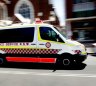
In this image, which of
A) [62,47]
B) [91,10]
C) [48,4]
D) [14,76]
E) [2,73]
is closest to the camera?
[14,76]

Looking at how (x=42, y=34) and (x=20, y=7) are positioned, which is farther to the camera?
(x=20, y=7)

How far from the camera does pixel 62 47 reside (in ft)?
46.4

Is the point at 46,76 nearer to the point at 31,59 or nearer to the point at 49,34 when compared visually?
the point at 31,59

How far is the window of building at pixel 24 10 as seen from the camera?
46.4 metres

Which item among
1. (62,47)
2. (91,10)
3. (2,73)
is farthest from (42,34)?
(91,10)

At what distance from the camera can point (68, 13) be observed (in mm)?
44562

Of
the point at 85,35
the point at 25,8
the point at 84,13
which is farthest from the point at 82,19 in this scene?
the point at 25,8

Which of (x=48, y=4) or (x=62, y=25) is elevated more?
(x=48, y=4)

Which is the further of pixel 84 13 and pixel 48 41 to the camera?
pixel 84 13

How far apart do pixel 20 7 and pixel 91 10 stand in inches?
434

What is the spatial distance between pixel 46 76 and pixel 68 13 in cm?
3293

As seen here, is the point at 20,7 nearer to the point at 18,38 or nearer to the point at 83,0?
the point at 83,0

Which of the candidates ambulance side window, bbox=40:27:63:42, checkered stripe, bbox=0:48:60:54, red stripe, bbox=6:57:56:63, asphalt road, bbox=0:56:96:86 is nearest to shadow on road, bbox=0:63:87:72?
asphalt road, bbox=0:56:96:86

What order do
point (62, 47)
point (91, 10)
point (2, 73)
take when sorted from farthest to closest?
point (91, 10)
point (62, 47)
point (2, 73)
